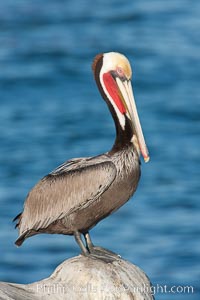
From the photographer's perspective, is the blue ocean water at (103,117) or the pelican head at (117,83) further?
the blue ocean water at (103,117)

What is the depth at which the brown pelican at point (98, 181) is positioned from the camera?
29.8ft

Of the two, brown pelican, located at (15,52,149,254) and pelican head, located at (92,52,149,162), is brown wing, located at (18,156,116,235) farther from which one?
pelican head, located at (92,52,149,162)

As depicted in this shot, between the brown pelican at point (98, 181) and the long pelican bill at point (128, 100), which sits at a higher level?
the long pelican bill at point (128, 100)

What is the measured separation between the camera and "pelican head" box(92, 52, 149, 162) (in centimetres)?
934

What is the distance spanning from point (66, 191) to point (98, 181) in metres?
0.37

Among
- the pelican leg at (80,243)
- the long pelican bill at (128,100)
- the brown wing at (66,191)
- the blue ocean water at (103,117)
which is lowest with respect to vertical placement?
the pelican leg at (80,243)

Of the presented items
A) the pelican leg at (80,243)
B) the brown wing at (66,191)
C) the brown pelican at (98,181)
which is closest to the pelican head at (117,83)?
the brown pelican at (98,181)

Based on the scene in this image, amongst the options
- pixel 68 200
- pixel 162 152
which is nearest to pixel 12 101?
pixel 162 152

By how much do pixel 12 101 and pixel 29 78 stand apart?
1.28 meters

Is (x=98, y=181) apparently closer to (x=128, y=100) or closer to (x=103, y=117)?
(x=128, y=100)

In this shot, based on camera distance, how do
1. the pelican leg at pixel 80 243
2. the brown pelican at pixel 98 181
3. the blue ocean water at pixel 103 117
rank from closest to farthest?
the pelican leg at pixel 80 243
the brown pelican at pixel 98 181
the blue ocean water at pixel 103 117

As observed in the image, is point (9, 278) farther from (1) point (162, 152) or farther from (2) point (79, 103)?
(2) point (79, 103)

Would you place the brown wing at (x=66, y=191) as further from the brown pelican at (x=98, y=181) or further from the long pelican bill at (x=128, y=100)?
the long pelican bill at (x=128, y=100)

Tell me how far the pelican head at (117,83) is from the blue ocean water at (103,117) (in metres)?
6.26
